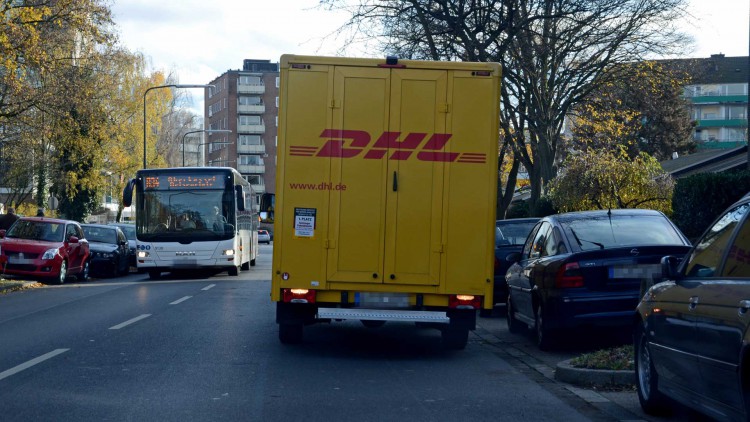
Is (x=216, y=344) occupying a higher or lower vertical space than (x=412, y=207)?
lower

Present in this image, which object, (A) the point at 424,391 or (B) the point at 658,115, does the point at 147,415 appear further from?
(B) the point at 658,115

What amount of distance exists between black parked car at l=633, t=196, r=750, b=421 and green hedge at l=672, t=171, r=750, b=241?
42.6 feet

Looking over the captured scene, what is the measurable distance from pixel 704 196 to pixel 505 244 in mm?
6695

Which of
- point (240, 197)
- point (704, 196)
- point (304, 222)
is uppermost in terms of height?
point (704, 196)

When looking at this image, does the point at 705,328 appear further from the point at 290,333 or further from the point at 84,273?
the point at 84,273

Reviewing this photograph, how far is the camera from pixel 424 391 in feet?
27.3

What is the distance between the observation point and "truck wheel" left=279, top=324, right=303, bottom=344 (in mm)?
10977

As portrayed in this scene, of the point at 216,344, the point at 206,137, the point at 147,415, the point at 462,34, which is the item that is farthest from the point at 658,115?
the point at 206,137

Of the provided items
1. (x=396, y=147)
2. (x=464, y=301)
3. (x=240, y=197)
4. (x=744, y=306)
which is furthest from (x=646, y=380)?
(x=240, y=197)

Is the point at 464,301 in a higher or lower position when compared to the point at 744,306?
lower

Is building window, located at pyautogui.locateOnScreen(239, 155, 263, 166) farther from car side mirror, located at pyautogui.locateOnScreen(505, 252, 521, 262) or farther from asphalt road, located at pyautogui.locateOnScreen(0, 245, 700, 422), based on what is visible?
car side mirror, located at pyautogui.locateOnScreen(505, 252, 521, 262)

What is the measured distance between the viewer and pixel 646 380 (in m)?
7.35

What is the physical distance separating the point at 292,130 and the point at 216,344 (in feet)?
9.74

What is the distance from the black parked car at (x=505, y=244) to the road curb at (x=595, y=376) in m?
5.35
